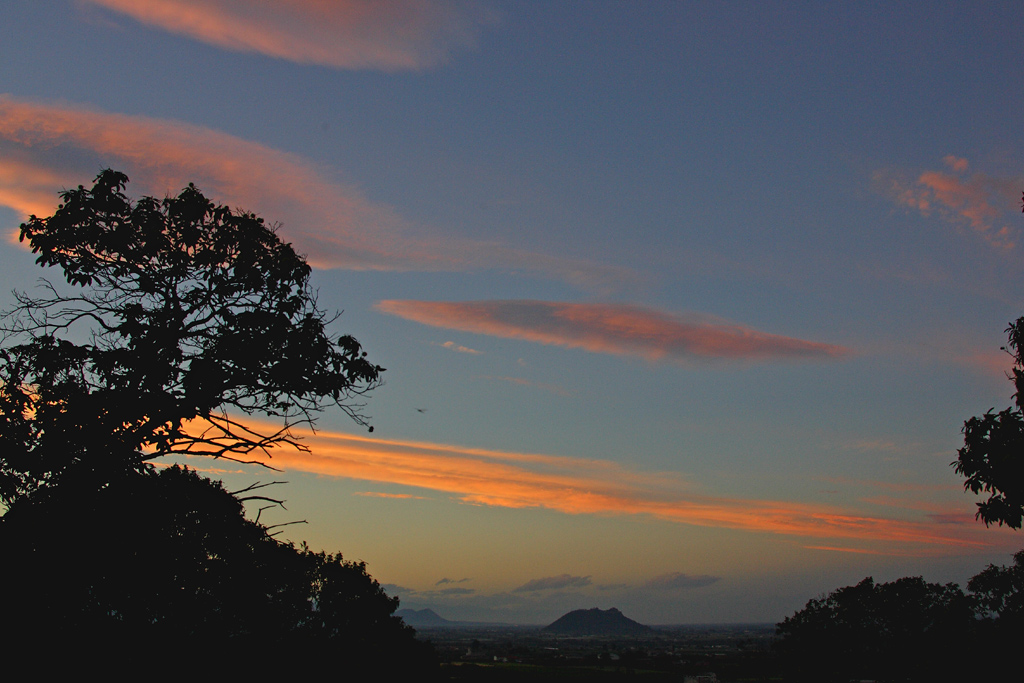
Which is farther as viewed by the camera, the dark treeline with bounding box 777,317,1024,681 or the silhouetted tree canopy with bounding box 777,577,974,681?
the silhouetted tree canopy with bounding box 777,577,974,681

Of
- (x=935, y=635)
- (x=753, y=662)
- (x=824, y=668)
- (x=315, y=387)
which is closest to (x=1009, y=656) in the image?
(x=935, y=635)

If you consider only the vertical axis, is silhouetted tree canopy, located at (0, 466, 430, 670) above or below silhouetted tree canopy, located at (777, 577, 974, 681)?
above

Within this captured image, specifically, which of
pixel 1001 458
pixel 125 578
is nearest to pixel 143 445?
pixel 125 578

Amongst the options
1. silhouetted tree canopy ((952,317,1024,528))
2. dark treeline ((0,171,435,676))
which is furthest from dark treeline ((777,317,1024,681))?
dark treeline ((0,171,435,676))

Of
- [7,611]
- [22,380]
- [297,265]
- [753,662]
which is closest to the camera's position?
[7,611]

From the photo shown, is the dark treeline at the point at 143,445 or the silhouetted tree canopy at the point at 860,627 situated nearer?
the dark treeline at the point at 143,445

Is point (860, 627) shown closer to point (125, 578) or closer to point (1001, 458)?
point (1001, 458)

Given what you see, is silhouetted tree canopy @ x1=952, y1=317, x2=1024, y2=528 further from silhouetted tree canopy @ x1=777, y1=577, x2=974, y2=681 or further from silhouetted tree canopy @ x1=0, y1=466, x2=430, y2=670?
silhouetted tree canopy @ x1=777, y1=577, x2=974, y2=681

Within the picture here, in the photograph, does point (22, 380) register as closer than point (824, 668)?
Yes

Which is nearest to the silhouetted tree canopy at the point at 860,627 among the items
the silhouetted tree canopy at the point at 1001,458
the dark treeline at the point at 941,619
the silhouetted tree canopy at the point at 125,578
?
the dark treeline at the point at 941,619

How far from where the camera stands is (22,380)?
1315 centimetres

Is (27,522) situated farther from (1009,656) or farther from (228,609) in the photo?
(1009,656)

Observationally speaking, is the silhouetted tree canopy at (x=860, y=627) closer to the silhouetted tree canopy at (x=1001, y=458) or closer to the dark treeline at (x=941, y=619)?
the dark treeline at (x=941, y=619)

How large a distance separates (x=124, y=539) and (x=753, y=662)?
194 meters
